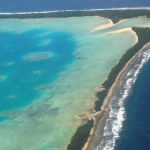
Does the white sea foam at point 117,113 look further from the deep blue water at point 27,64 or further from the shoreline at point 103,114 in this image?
the deep blue water at point 27,64

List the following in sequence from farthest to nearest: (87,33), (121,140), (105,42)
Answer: (87,33), (105,42), (121,140)

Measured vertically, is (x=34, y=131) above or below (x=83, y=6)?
below

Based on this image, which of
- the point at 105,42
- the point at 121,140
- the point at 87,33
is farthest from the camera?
the point at 87,33

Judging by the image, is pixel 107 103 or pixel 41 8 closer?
pixel 107 103

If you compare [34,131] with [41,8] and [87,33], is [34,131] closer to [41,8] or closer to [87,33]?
[87,33]

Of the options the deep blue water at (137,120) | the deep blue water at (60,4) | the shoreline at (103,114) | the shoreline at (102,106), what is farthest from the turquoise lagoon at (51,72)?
the deep blue water at (60,4)

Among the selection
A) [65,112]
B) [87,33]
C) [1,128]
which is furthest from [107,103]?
[87,33]

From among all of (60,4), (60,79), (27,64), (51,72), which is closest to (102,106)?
(60,79)

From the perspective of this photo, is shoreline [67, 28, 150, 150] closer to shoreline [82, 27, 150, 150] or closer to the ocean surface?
shoreline [82, 27, 150, 150]
